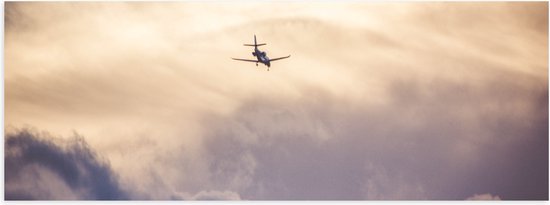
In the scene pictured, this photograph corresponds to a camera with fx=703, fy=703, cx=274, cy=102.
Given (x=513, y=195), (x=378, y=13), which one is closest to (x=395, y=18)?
(x=378, y=13)

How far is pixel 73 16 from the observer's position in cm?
5697

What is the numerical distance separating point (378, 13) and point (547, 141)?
16.4 m

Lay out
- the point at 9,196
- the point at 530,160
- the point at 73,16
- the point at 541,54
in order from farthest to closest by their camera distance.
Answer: the point at 530,160 < the point at 73,16 < the point at 541,54 < the point at 9,196

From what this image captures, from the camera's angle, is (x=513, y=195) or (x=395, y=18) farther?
(x=513, y=195)

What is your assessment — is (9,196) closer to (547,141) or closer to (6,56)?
(6,56)

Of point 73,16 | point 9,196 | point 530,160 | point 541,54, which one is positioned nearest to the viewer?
point 9,196

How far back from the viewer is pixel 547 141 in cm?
5097

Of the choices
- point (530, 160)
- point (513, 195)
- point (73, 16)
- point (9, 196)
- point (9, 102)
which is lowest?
point (513, 195)

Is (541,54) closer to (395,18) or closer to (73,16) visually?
(395,18)

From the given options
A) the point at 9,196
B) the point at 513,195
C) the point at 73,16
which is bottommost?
the point at 513,195

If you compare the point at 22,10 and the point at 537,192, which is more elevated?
the point at 22,10

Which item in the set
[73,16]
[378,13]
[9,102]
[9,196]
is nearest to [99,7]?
[73,16]

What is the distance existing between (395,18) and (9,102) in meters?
30.4

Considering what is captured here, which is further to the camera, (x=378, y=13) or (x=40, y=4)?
(x=378, y=13)
